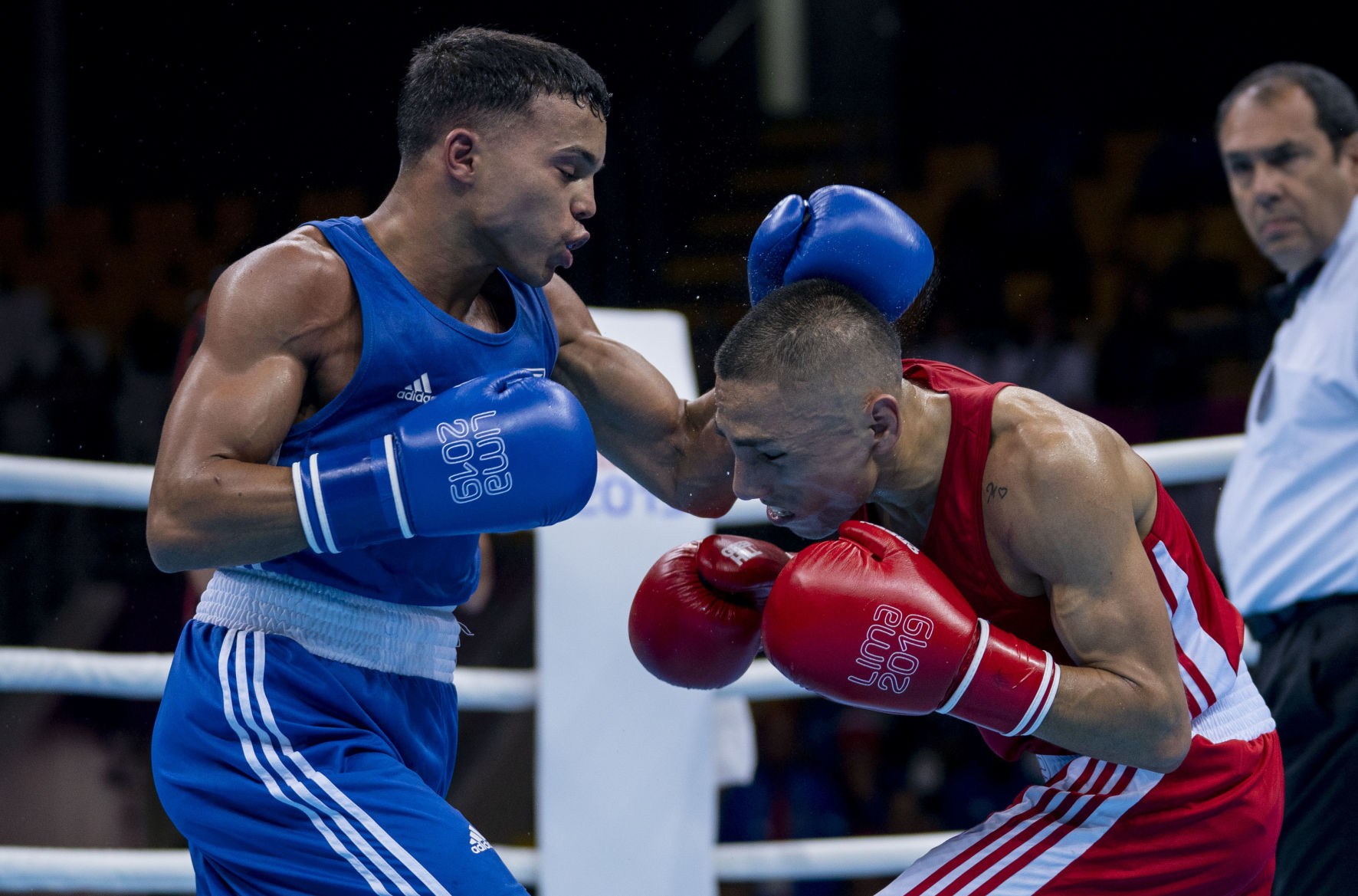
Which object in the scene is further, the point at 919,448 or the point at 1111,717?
the point at 919,448

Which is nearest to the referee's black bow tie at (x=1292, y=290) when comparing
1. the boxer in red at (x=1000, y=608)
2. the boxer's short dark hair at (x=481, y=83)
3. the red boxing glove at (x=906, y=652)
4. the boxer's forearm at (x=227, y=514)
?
the boxer in red at (x=1000, y=608)

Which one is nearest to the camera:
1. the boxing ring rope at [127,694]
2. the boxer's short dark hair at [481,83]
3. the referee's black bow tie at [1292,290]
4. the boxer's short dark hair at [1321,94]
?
the boxer's short dark hair at [481,83]

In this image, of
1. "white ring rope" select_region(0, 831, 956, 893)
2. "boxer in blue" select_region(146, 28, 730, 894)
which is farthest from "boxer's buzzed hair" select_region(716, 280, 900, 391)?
"white ring rope" select_region(0, 831, 956, 893)

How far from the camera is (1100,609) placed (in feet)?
5.82

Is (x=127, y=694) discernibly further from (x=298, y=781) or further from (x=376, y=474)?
(x=376, y=474)

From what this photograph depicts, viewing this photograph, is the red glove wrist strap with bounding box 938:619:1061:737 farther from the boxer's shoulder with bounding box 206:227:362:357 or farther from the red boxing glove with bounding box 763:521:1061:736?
the boxer's shoulder with bounding box 206:227:362:357

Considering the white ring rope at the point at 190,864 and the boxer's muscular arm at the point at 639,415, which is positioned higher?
the boxer's muscular arm at the point at 639,415

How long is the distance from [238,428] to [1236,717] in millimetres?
1540

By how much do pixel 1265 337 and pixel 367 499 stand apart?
2996 millimetres

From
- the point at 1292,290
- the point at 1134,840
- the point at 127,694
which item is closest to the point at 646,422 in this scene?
the point at 1134,840

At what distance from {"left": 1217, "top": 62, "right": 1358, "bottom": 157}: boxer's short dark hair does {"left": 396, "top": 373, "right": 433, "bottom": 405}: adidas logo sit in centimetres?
244

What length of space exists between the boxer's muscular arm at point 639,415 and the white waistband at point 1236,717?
2.98 ft

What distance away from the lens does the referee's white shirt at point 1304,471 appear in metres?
2.87

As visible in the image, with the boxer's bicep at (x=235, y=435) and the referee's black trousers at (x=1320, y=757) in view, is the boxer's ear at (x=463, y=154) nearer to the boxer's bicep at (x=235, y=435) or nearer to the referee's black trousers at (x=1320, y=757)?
the boxer's bicep at (x=235, y=435)
